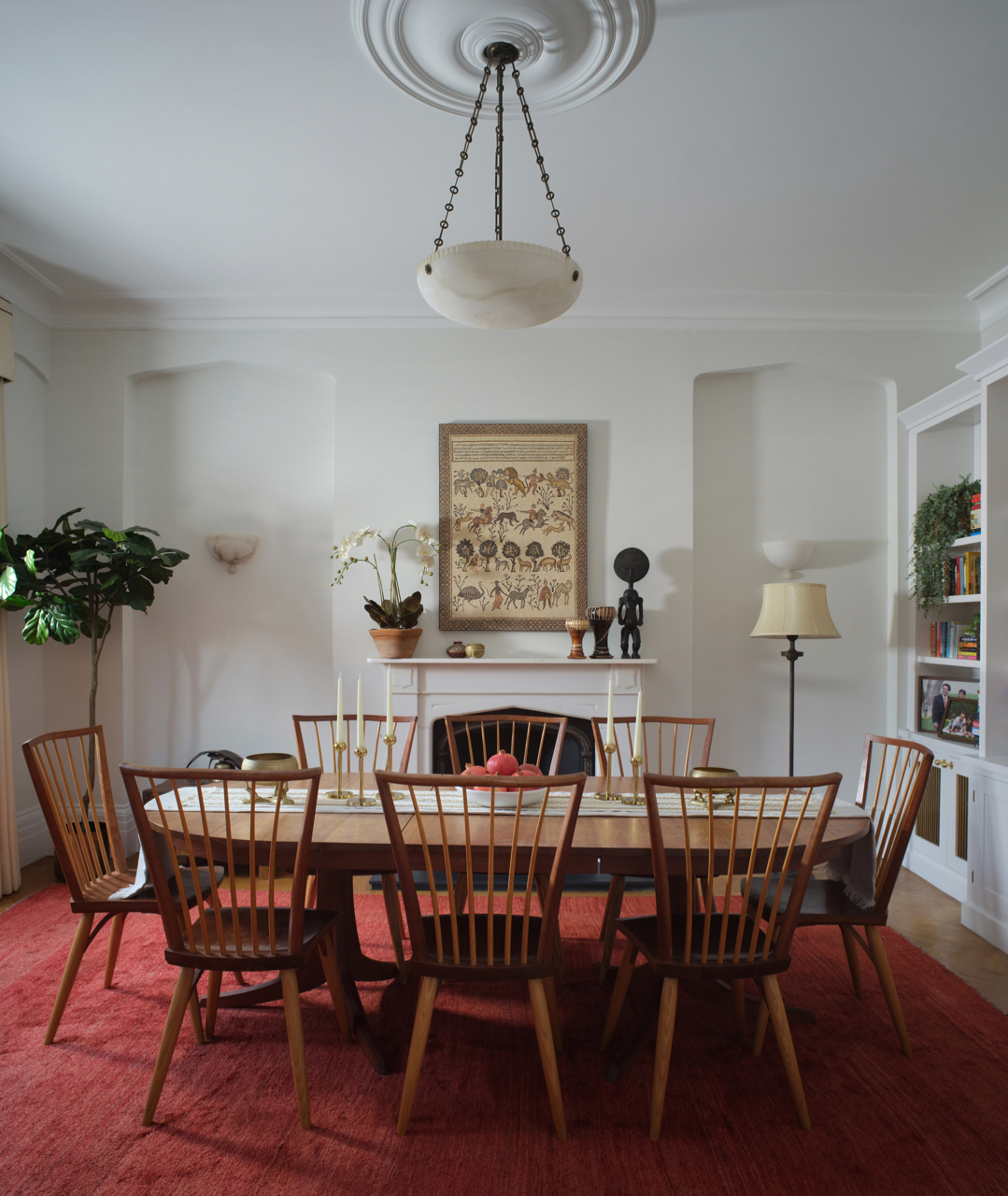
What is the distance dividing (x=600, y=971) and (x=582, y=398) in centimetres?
294

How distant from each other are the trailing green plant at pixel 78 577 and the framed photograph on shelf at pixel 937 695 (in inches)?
157

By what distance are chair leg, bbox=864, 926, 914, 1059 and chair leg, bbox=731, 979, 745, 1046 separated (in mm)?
411

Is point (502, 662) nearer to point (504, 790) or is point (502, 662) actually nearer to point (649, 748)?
point (649, 748)

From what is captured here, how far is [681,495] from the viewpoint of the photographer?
172 inches


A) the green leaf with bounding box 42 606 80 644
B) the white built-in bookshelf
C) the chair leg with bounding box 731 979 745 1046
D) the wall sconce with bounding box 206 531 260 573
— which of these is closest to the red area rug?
the chair leg with bounding box 731 979 745 1046

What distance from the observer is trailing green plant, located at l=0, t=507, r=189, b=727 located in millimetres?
3643

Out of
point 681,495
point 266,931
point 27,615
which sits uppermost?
point 681,495

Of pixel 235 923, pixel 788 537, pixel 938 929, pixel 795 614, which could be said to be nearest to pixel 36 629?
pixel 235 923

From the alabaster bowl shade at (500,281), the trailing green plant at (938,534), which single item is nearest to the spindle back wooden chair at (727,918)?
the alabaster bowl shade at (500,281)

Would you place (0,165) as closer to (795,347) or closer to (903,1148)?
(795,347)

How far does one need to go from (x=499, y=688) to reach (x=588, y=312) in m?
2.15

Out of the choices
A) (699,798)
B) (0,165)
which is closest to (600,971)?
(699,798)

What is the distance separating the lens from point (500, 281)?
215 centimetres

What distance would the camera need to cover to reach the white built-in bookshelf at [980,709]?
10.6 ft
